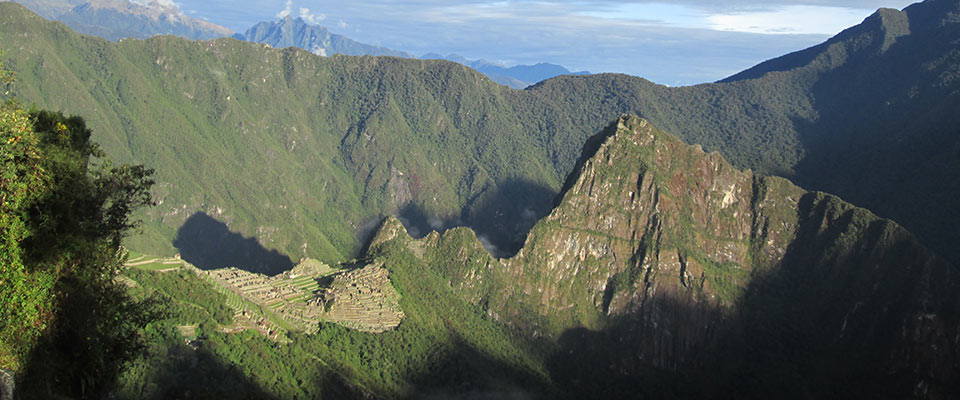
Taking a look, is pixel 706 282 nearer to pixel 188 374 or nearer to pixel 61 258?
pixel 188 374

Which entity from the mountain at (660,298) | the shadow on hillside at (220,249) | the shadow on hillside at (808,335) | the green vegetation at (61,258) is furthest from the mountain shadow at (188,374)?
the shadow on hillside at (220,249)

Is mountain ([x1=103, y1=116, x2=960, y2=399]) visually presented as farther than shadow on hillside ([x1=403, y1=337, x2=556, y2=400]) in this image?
Yes

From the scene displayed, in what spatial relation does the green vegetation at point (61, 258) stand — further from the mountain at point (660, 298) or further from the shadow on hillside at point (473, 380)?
the shadow on hillside at point (473, 380)

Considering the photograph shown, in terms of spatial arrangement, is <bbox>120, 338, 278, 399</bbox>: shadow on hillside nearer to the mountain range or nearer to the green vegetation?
the mountain range

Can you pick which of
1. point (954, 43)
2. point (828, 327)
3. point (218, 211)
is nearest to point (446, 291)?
point (828, 327)

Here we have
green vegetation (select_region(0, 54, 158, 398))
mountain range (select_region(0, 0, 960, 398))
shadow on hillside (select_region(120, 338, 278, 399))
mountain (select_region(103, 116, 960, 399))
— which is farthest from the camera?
mountain (select_region(103, 116, 960, 399))

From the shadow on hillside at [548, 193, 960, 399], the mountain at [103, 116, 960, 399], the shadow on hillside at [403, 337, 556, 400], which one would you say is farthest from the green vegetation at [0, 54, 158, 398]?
the shadow on hillside at [548, 193, 960, 399]
